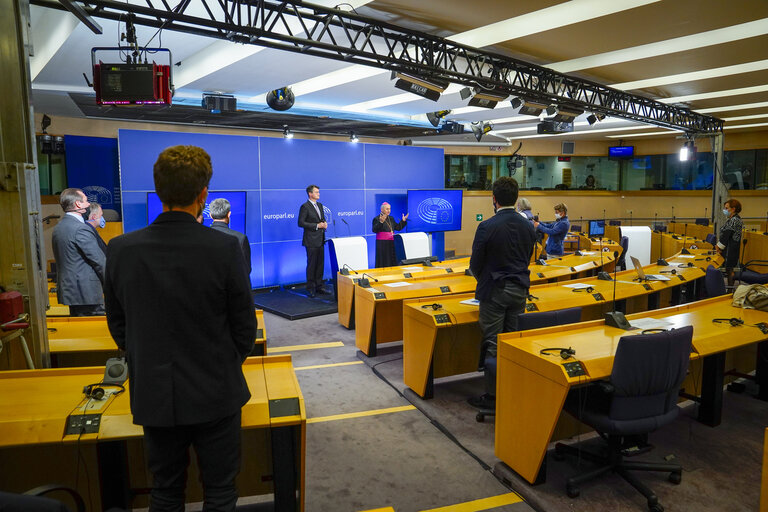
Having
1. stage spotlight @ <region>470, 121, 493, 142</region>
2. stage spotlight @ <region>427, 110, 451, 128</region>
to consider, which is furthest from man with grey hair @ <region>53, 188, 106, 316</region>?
stage spotlight @ <region>470, 121, 493, 142</region>

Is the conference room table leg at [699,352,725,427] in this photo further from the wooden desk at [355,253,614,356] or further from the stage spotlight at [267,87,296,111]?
the stage spotlight at [267,87,296,111]

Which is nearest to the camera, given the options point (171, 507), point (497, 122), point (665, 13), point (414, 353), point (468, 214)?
point (171, 507)

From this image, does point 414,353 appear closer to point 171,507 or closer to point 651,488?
point 651,488

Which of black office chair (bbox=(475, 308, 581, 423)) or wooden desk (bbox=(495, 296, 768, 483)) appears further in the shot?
black office chair (bbox=(475, 308, 581, 423))

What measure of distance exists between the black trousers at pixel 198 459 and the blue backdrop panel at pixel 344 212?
7.60m

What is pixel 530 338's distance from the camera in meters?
Result: 3.12

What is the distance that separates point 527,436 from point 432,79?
4233 mm

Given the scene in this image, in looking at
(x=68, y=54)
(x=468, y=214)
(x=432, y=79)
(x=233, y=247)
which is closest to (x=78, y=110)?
(x=68, y=54)

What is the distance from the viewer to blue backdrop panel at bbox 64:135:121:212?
8016 mm

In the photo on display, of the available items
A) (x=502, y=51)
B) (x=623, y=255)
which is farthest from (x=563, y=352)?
(x=623, y=255)

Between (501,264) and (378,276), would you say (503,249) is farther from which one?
(378,276)

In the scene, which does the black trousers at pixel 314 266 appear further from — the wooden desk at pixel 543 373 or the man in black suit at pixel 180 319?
the man in black suit at pixel 180 319

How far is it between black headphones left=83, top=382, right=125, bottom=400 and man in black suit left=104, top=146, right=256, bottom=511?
609 millimetres

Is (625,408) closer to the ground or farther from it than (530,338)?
closer to the ground
